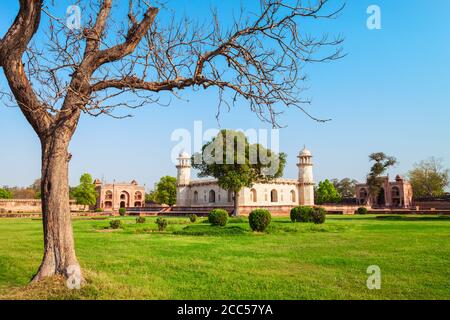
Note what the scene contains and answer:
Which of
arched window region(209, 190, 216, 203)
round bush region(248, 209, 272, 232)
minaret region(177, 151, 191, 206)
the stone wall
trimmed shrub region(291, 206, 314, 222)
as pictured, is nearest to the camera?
round bush region(248, 209, 272, 232)

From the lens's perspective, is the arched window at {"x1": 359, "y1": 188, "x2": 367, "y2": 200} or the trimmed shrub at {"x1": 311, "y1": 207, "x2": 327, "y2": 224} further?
the arched window at {"x1": 359, "y1": 188, "x2": 367, "y2": 200}

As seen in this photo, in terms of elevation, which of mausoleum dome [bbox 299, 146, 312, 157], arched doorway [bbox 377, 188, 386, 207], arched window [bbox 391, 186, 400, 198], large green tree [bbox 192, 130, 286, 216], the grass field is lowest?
the grass field

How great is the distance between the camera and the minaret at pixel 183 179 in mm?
50312

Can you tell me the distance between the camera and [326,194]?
Result: 66.9 metres

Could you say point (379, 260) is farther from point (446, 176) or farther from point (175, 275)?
point (446, 176)

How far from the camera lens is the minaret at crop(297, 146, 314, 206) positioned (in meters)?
50.0

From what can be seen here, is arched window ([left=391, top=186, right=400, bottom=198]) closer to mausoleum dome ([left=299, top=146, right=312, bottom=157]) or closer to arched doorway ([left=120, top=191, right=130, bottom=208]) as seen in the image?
mausoleum dome ([left=299, top=146, right=312, bottom=157])

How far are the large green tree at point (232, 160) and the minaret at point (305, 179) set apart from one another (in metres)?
17.7

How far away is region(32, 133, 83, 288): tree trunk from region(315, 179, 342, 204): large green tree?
210 ft

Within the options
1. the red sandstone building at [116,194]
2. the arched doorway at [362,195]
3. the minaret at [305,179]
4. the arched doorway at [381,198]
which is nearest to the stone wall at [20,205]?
the red sandstone building at [116,194]

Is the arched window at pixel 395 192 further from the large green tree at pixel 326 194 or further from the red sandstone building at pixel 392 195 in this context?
the large green tree at pixel 326 194

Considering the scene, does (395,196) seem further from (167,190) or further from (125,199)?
(125,199)

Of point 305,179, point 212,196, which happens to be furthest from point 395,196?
point 212,196

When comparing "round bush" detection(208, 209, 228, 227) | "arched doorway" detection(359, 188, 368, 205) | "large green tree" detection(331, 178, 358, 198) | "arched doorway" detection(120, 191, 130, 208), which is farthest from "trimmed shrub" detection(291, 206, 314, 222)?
"large green tree" detection(331, 178, 358, 198)
